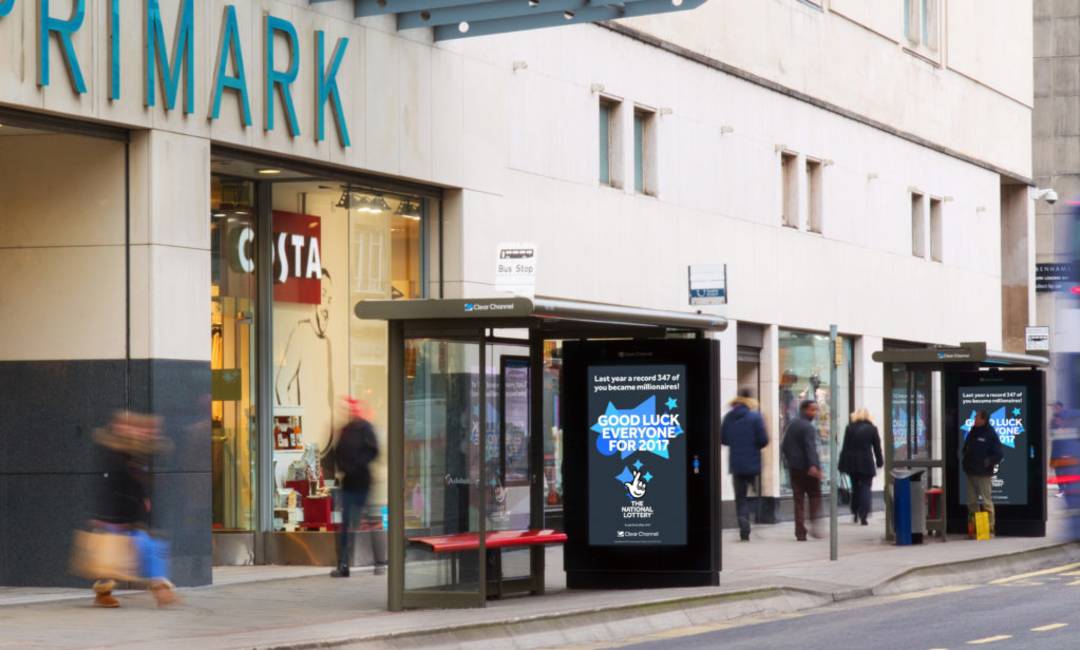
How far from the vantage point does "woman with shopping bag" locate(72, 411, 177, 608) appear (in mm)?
14930

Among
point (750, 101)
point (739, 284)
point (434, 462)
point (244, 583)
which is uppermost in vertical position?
point (750, 101)

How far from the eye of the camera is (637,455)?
16984mm

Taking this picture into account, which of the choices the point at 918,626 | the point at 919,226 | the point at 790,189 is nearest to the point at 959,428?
the point at 790,189

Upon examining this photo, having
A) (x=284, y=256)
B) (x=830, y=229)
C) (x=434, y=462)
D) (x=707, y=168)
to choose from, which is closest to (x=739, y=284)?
(x=707, y=168)

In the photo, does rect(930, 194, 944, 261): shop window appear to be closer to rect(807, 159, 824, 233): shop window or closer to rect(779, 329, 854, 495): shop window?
rect(779, 329, 854, 495): shop window

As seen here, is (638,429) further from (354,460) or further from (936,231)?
(936,231)

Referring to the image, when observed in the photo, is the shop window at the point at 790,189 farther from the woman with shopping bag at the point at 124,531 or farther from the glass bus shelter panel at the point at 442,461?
the woman with shopping bag at the point at 124,531

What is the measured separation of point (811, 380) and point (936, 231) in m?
7.09

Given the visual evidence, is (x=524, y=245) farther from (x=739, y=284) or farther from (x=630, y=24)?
(x=739, y=284)

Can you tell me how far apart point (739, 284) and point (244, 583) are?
12.0 m

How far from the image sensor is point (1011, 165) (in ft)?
132

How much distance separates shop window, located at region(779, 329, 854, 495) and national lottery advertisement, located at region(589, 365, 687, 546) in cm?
1247

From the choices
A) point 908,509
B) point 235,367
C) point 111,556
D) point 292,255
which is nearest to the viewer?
point 111,556

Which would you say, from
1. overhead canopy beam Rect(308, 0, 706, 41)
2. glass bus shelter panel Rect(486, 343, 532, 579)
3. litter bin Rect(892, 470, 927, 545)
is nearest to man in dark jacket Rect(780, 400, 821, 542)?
litter bin Rect(892, 470, 927, 545)
